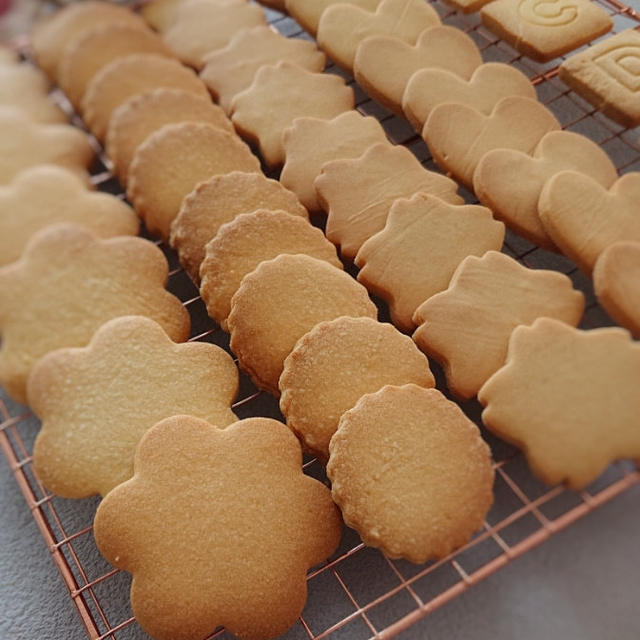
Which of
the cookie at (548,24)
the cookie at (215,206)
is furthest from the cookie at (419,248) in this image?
the cookie at (548,24)

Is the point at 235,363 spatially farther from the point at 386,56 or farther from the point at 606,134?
the point at 606,134

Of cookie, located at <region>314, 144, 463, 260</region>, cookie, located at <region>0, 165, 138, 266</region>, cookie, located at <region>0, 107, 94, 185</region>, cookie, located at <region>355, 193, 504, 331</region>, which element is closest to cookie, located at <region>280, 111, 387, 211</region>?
cookie, located at <region>314, 144, 463, 260</region>

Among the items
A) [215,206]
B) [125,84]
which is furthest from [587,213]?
[125,84]

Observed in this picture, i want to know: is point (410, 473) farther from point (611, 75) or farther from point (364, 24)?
point (364, 24)

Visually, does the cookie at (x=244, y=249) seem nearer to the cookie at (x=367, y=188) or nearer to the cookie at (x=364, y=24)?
the cookie at (x=367, y=188)

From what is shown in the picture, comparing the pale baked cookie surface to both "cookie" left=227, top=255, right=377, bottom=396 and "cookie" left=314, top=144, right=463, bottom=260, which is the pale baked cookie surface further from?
"cookie" left=314, top=144, right=463, bottom=260

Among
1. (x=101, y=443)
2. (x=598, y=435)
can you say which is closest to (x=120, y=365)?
(x=101, y=443)
